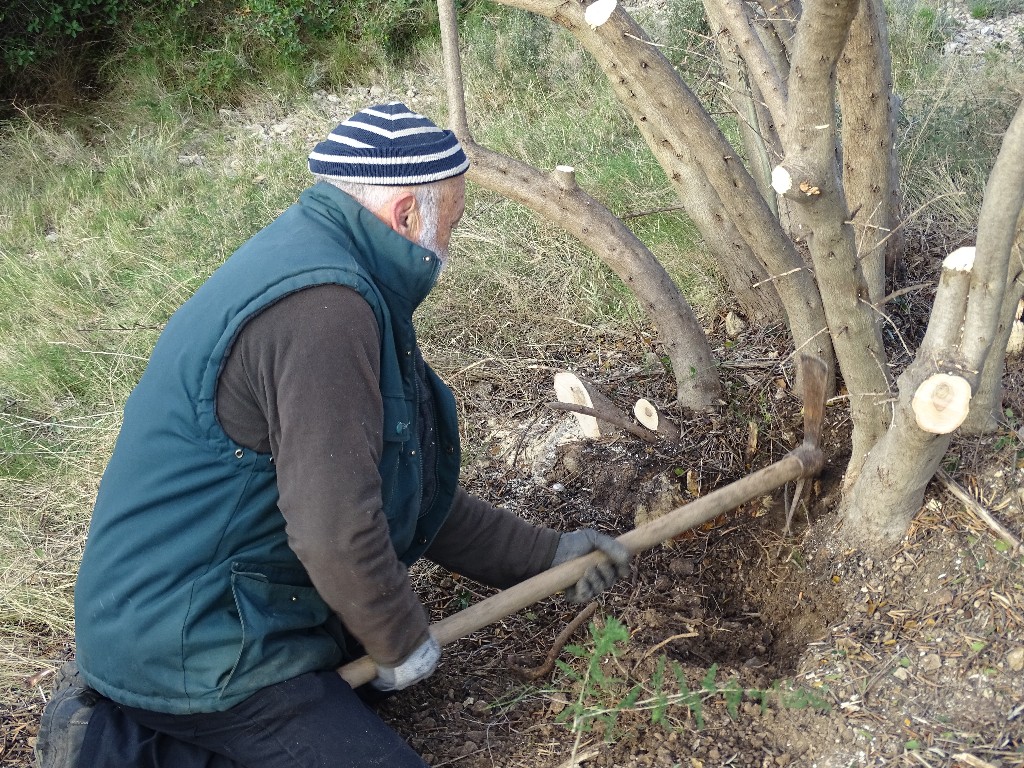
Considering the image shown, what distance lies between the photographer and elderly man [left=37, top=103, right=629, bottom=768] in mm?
1997

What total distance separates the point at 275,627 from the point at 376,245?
0.93 meters

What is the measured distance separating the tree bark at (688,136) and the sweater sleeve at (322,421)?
143 cm

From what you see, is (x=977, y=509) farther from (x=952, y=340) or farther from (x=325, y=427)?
(x=325, y=427)

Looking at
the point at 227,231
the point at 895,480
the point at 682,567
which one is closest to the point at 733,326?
the point at 682,567

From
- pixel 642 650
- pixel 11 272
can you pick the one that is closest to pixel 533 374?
pixel 642 650

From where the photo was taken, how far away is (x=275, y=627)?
220 centimetres

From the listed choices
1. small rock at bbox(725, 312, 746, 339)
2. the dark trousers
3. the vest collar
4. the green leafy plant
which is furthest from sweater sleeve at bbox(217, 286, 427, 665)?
small rock at bbox(725, 312, 746, 339)

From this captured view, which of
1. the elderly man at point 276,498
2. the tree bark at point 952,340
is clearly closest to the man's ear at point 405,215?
the elderly man at point 276,498

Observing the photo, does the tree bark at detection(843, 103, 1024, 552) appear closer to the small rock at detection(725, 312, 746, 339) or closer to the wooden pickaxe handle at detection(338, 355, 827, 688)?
the wooden pickaxe handle at detection(338, 355, 827, 688)

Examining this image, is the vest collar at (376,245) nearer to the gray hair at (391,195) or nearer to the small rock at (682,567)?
the gray hair at (391,195)

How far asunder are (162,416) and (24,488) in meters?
2.34

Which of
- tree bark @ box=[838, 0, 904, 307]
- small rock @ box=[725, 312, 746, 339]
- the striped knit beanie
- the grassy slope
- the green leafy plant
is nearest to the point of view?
the striped knit beanie

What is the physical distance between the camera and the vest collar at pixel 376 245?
2.15 meters

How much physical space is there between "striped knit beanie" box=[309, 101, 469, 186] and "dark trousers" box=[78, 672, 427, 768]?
1205mm
